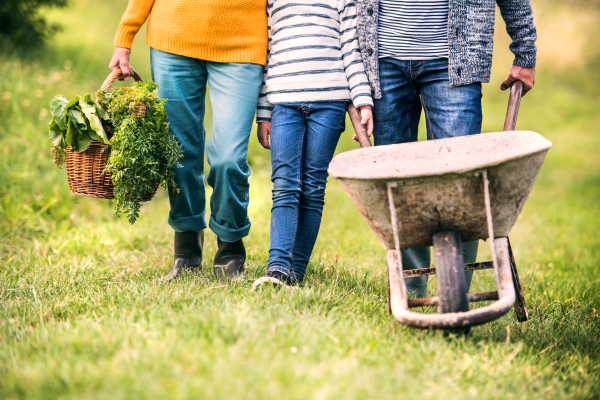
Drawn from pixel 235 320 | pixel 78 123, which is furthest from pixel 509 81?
pixel 78 123

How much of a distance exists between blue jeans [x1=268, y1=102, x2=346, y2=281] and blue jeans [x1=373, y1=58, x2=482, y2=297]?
0.85 feet

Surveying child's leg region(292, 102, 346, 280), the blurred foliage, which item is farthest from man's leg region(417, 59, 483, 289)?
the blurred foliage

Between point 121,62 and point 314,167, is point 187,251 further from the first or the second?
point 121,62

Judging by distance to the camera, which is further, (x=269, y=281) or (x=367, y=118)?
(x=367, y=118)

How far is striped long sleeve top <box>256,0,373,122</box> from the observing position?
108 inches

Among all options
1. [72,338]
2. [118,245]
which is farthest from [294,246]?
[118,245]

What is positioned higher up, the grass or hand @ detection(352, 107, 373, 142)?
hand @ detection(352, 107, 373, 142)

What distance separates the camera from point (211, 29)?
2.79 meters

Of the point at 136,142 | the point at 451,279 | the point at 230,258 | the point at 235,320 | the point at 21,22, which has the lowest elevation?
the point at 230,258

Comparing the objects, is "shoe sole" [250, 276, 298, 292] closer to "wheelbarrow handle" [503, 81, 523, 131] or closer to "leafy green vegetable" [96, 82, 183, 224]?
"leafy green vegetable" [96, 82, 183, 224]

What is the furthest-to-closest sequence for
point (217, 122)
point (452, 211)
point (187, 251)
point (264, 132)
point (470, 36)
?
point (187, 251)
point (264, 132)
point (217, 122)
point (470, 36)
point (452, 211)

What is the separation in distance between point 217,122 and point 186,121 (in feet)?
0.73

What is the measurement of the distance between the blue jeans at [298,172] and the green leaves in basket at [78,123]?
910 mm

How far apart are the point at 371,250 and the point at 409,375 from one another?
96.2 inches
